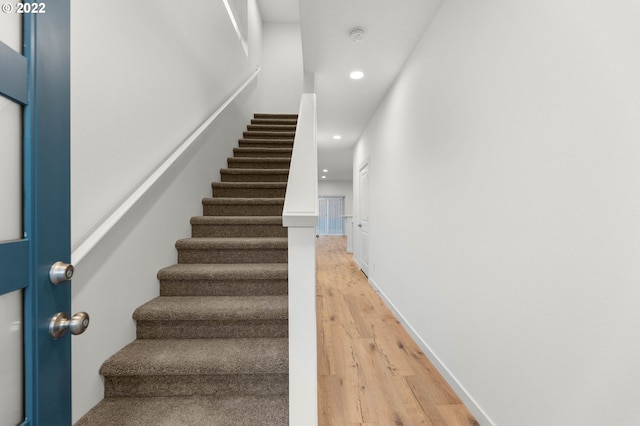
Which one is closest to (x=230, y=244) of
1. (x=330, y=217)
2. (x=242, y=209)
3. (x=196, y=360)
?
(x=242, y=209)

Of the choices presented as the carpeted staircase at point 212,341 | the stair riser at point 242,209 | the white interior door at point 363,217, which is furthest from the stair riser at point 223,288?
the white interior door at point 363,217

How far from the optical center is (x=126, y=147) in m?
1.50

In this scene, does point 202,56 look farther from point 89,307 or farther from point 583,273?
point 583,273

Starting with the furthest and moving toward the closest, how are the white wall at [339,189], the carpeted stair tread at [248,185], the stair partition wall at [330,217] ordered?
the stair partition wall at [330,217]
the white wall at [339,189]
the carpeted stair tread at [248,185]

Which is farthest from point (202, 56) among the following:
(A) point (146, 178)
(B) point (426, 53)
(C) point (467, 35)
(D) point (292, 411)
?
(D) point (292, 411)

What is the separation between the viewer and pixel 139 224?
5.32 ft

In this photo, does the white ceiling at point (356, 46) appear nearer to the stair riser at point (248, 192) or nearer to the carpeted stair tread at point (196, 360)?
the stair riser at point (248, 192)

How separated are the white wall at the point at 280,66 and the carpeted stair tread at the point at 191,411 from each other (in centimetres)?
526

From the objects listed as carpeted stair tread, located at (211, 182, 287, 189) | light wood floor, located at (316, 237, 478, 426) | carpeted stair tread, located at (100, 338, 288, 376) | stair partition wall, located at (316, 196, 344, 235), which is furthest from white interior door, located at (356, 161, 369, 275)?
stair partition wall, located at (316, 196, 344, 235)

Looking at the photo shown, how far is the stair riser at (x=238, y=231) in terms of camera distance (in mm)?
2309

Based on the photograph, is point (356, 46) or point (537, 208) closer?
point (537, 208)

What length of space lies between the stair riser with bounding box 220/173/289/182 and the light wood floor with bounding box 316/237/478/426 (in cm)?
150

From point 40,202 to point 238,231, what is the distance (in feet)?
5.29

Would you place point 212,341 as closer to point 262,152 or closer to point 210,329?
point 210,329
